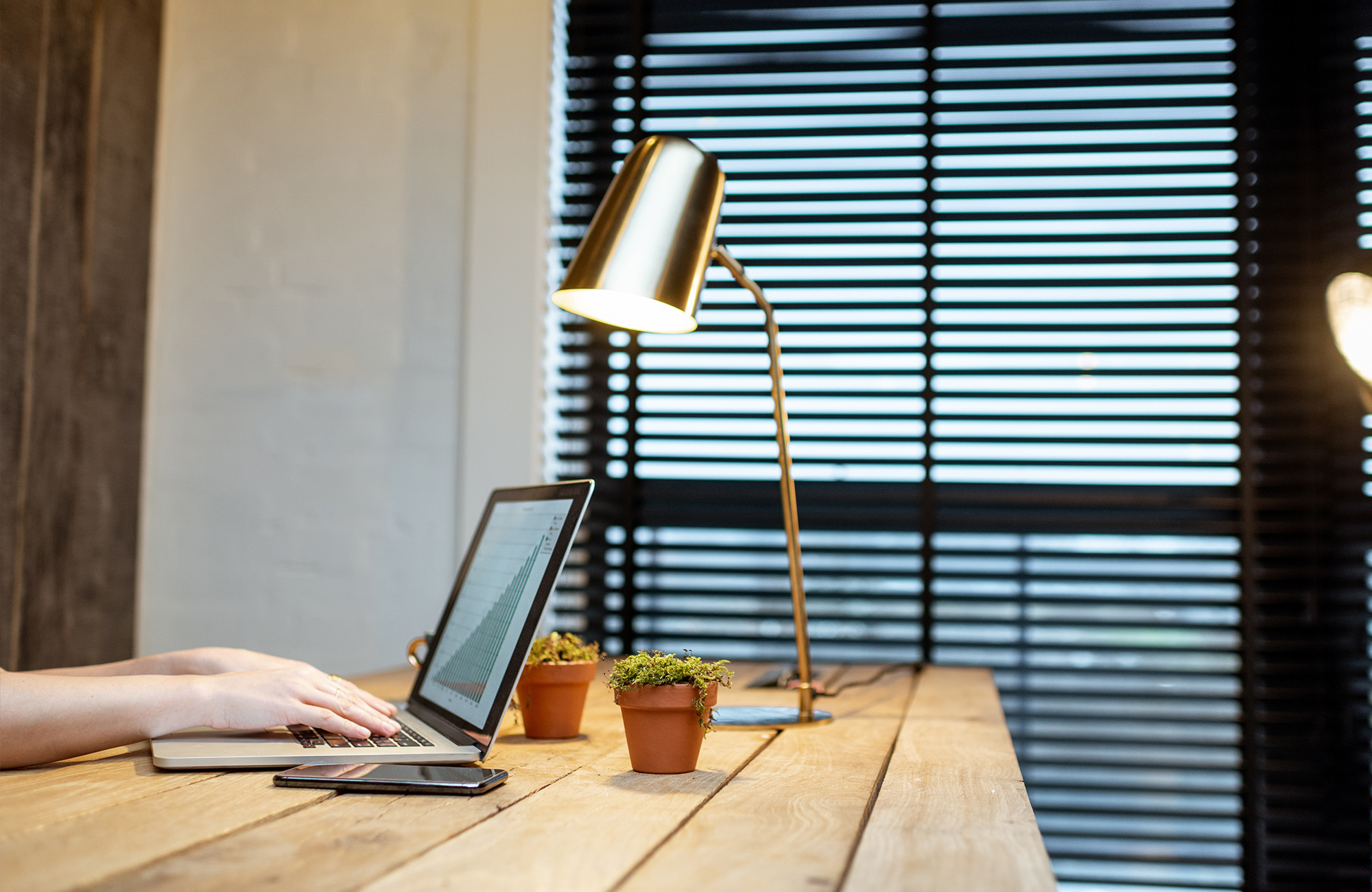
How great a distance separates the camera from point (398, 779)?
93 centimetres

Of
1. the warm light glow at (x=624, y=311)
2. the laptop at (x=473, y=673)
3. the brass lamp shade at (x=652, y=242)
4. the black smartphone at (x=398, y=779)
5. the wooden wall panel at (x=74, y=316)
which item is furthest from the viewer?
the wooden wall panel at (x=74, y=316)

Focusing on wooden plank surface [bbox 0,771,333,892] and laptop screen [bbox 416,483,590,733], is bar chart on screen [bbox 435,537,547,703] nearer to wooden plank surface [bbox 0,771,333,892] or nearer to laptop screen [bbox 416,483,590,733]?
laptop screen [bbox 416,483,590,733]

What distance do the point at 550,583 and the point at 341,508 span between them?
1399 millimetres

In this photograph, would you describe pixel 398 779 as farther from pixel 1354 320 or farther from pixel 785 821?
pixel 1354 320

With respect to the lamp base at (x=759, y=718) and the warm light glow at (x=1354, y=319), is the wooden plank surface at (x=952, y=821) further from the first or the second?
the warm light glow at (x=1354, y=319)

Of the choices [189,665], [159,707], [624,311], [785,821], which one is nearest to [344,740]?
[159,707]

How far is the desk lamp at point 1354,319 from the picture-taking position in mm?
1689

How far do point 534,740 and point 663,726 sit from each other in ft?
0.87

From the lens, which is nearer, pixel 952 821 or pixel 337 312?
pixel 952 821

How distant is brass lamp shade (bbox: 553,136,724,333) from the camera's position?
3.89 feet

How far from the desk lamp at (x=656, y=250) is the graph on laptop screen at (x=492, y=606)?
0.26 m

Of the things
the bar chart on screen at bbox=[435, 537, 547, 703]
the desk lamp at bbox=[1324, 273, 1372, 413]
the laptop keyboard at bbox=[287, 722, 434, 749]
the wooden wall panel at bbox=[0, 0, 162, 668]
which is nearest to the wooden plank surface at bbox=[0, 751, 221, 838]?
the laptop keyboard at bbox=[287, 722, 434, 749]

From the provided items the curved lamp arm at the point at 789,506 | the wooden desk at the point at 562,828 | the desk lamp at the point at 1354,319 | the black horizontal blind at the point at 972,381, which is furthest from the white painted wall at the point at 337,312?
the desk lamp at the point at 1354,319

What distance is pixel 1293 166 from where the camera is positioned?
2219mm
